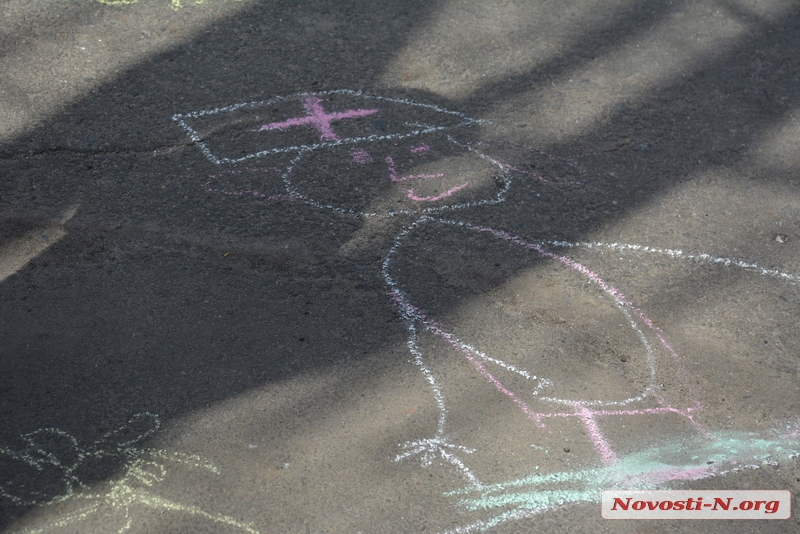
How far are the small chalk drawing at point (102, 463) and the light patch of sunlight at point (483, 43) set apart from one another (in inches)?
97.7

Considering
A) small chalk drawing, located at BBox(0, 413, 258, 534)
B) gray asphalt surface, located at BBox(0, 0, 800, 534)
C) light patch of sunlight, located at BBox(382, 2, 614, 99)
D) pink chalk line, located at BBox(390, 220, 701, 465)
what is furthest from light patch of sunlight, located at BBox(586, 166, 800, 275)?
small chalk drawing, located at BBox(0, 413, 258, 534)

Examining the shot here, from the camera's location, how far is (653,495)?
250cm

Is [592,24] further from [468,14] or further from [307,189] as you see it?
[307,189]

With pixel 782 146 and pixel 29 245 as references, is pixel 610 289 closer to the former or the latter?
pixel 782 146

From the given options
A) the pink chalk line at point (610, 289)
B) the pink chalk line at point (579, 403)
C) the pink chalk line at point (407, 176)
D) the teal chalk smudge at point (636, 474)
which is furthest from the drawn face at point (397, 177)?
the teal chalk smudge at point (636, 474)

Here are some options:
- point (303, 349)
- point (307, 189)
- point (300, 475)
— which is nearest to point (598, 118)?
point (307, 189)

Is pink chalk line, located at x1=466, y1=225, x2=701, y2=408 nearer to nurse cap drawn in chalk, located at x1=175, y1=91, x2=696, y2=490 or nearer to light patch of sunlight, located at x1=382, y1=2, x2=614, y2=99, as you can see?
nurse cap drawn in chalk, located at x1=175, y1=91, x2=696, y2=490

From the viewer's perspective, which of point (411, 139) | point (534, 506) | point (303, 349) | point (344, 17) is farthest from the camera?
point (344, 17)

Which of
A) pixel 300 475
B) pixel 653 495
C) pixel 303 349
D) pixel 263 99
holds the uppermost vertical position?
pixel 263 99

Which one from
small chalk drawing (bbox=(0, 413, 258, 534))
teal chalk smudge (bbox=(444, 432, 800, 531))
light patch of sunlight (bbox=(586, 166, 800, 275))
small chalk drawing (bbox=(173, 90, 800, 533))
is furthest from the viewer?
light patch of sunlight (bbox=(586, 166, 800, 275))

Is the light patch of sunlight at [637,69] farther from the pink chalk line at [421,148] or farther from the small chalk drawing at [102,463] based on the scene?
the small chalk drawing at [102,463]

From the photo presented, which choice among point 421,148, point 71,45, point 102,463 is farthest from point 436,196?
point 71,45

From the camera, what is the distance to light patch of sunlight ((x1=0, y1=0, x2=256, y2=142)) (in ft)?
13.0

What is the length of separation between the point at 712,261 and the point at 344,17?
2579mm
